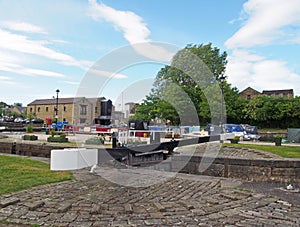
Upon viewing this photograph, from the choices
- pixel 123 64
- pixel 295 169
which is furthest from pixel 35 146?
pixel 295 169

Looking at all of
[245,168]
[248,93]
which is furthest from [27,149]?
[248,93]

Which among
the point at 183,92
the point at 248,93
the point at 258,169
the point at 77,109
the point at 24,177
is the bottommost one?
the point at 258,169

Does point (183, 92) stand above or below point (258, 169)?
above

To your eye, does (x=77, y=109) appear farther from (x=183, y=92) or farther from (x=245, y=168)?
(x=183, y=92)

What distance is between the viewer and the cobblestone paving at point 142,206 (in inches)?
145

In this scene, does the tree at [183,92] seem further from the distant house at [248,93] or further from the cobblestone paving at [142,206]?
the distant house at [248,93]

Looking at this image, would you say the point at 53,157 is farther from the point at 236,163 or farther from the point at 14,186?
the point at 236,163

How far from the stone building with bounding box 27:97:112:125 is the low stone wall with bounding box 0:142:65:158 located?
2.18 metres

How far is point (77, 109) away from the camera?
1179 cm

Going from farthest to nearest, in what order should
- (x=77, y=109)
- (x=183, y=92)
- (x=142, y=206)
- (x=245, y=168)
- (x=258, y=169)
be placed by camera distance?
(x=183, y=92) → (x=77, y=109) → (x=245, y=168) → (x=258, y=169) → (x=142, y=206)

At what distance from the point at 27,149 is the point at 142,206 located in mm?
9685

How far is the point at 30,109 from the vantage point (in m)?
61.8

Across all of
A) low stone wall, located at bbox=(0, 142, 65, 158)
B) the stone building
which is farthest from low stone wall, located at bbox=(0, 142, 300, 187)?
low stone wall, located at bbox=(0, 142, 65, 158)

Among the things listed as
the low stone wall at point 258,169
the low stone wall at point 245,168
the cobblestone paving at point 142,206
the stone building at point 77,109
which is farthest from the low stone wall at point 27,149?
the low stone wall at point 258,169
